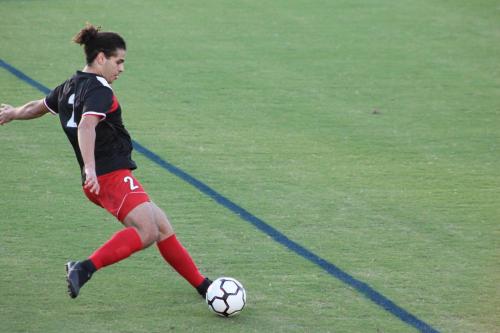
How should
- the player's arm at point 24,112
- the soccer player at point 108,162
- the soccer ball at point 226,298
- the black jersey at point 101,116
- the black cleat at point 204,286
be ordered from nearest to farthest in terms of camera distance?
the soccer player at point 108,162 → the black jersey at point 101,116 → the soccer ball at point 226,298 → the black cleat at point 204,286 → the player's arm at point 24,112

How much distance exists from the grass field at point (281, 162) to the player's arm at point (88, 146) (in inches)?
32.4

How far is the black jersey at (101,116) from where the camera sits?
16.1 feet

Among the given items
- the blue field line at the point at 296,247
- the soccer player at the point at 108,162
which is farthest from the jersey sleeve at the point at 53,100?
the blue field line at the point at 296,247

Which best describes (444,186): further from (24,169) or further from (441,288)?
(24,169)

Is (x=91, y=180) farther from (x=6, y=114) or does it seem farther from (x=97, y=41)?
(x=6, y=114)

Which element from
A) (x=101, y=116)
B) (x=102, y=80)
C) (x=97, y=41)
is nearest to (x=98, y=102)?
(x=101, y=116)

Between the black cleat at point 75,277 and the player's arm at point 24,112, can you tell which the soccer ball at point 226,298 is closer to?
the black cleat at point 75,277

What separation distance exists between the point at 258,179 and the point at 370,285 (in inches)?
89.2

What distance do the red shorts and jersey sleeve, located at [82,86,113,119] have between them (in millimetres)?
372

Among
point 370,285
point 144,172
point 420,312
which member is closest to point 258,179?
point 144,172

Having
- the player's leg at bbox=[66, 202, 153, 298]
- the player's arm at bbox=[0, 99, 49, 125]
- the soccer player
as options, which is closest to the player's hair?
the soccer player

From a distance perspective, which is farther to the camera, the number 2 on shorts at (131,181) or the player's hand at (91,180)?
the number 2 on shorts at (131,181)

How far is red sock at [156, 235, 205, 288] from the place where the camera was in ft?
17.0

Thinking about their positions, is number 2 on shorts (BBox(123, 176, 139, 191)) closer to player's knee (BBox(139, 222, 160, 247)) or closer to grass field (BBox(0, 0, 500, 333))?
player's knee (BBox(139, 222, 160, 247))
